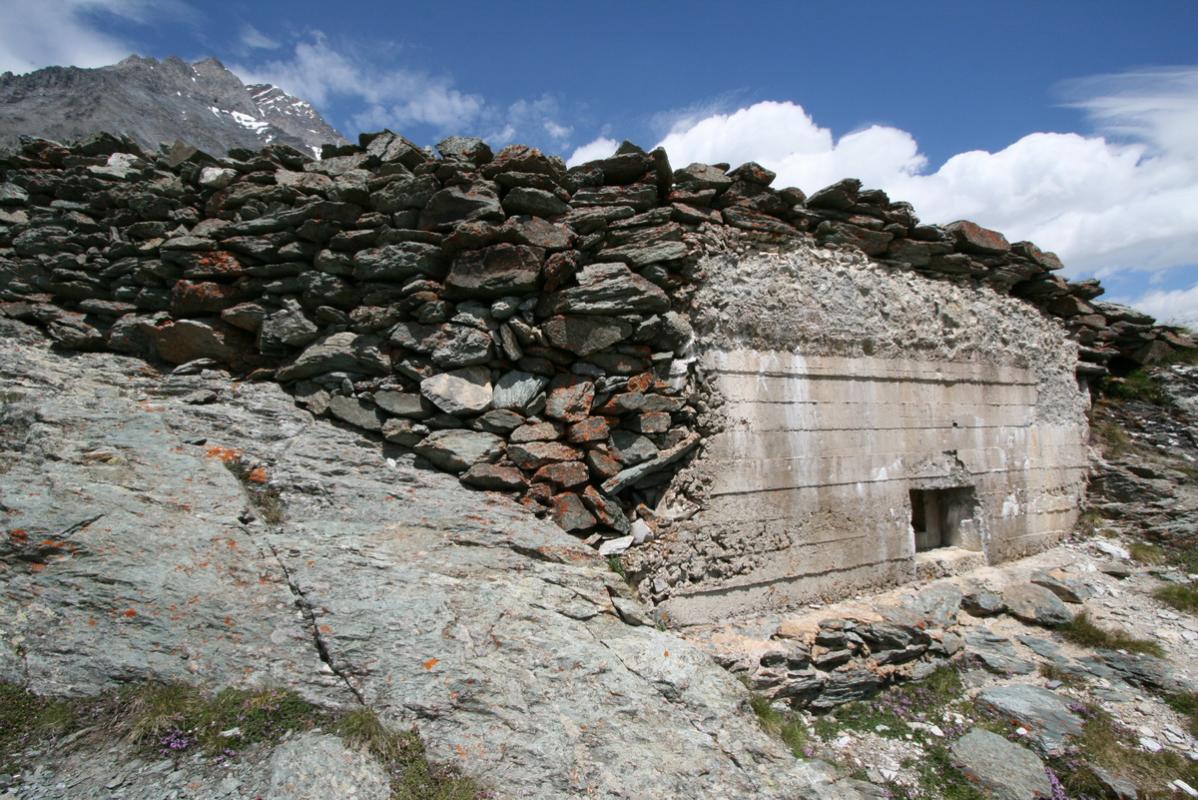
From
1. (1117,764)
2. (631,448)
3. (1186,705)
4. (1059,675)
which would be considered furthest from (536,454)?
(1186,705)

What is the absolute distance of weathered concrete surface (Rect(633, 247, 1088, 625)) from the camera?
19.2 feet

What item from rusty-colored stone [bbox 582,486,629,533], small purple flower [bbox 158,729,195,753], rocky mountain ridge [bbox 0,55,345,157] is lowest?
small purple flower [bbox 158,729,195,753]

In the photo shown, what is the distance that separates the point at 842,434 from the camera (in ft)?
21.9

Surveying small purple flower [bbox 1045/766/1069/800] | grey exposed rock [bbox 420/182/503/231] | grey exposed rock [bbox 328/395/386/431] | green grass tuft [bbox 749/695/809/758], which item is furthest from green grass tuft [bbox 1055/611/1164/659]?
grey exposed rock [bbox 328/395/386/431]

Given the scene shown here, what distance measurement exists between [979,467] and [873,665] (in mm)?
3638

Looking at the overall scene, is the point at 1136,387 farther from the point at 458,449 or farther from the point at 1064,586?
the point at 458,449

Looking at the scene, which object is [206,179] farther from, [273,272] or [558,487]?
[558,487]

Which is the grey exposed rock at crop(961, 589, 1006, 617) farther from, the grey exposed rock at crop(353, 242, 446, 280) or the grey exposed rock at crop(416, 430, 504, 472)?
the grey exposed rock at crop(353, 242, 446, 280)

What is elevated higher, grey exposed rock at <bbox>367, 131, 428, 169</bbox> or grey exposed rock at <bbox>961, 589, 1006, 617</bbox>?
grey exposed rock at <bbox>367, 131, 428, 169</bbox>

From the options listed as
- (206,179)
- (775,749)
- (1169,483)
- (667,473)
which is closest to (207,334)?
(206,179)

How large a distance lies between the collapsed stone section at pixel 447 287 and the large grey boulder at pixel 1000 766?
2905mm

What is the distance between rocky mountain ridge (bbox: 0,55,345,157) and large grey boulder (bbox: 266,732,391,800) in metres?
7.62

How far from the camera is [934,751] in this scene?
489cm

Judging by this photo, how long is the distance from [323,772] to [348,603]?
1.09 meters
